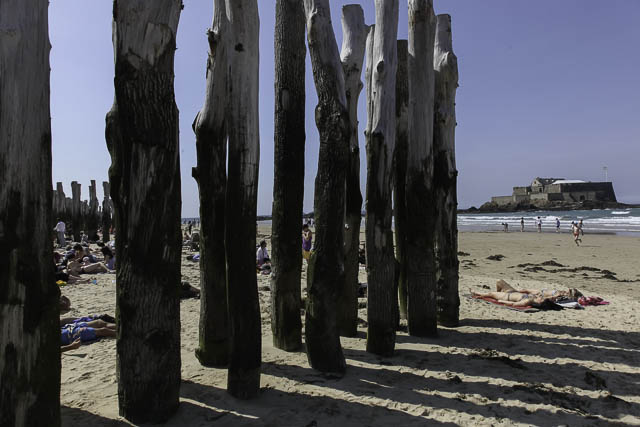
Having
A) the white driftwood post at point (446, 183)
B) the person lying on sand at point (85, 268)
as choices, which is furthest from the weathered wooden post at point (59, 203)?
the white driftwood post at point (446, 183)

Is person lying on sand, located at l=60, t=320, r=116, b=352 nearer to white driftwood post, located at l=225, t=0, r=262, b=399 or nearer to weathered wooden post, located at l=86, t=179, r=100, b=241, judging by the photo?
white driftwood post, located at l=225, t=0, r=262, b=399

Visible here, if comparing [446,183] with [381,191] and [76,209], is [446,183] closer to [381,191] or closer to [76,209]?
[381,191]

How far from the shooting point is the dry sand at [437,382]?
348 centimetres

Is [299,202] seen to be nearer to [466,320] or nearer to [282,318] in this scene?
[282,318]

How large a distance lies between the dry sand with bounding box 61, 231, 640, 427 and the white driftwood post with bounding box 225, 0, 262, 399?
38cm

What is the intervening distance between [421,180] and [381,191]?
108cm

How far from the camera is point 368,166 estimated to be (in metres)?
5.00

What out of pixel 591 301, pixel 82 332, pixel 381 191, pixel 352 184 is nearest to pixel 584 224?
pixel 591 301

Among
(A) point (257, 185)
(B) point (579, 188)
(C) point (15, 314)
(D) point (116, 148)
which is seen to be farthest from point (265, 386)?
(B) point (579, 188)

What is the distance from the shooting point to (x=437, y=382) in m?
4.26

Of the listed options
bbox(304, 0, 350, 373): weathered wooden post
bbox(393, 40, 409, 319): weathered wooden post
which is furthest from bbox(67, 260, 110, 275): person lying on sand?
bbox(304, 0, 350, 373): weathered wooden post

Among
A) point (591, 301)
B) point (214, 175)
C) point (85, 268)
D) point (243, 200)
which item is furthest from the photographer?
point (85, 268)

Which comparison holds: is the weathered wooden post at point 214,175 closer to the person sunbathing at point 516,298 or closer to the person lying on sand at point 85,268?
the person sunbathing at point 516,298

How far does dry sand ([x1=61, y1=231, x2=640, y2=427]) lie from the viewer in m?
3.48
